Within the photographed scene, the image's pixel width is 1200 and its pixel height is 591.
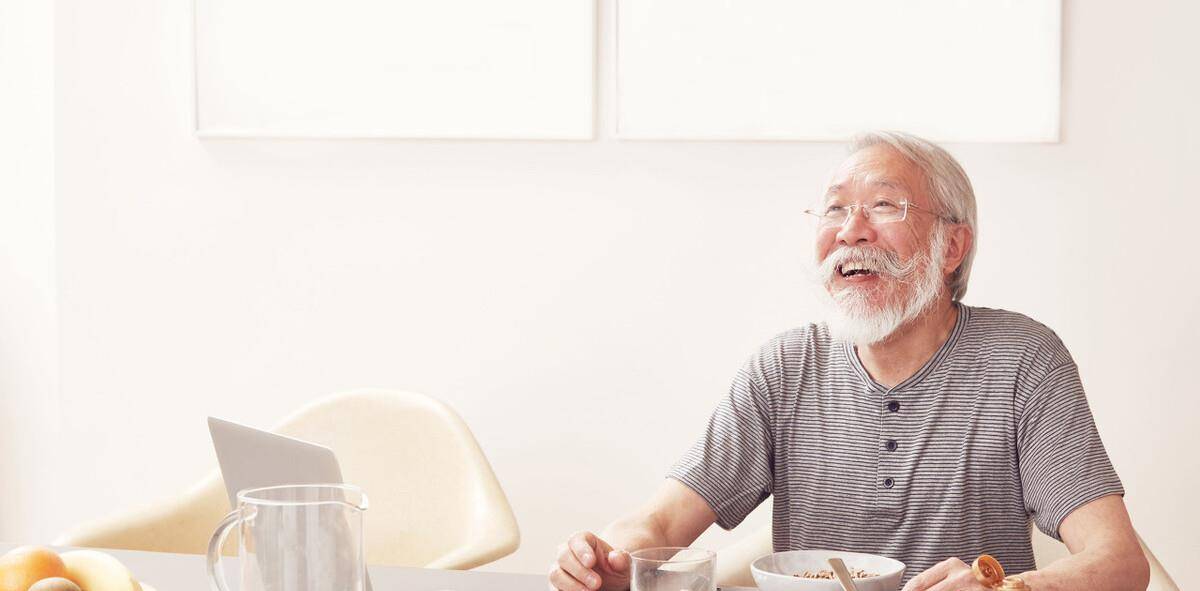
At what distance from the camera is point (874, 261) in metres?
1.92

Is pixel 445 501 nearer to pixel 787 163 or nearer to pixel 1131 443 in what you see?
pixel 787 163

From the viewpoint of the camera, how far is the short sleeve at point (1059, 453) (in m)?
1.71

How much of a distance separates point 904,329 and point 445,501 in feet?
3.03

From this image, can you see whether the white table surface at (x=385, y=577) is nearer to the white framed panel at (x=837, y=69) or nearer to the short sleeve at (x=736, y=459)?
the short sleeve at (x=736, y=459)

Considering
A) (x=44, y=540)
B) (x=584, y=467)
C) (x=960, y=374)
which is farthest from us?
(x=44, y=540)

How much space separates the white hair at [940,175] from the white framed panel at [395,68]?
2.35 feet

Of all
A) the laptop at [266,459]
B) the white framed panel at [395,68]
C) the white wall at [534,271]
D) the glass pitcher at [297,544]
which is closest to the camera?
the glass pitcher at [297,544]

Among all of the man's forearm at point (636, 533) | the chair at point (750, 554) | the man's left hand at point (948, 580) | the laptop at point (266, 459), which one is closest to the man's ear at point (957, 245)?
the chair at point (750, 554)

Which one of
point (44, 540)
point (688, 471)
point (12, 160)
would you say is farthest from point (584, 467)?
point (12, 160)

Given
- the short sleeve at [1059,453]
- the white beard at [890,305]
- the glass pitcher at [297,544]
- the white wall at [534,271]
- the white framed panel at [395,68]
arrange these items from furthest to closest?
the white framed panel at [395,68] → the white wall at [534,271] → the white beard at [890,305] → the short sleeve at [1059,453] → the glass pitcher at [297,544]

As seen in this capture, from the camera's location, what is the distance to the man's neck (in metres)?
1.90

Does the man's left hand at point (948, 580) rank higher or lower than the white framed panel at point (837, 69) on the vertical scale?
lower

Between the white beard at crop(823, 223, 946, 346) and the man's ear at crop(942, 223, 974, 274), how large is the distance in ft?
0.07

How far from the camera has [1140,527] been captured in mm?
2342
